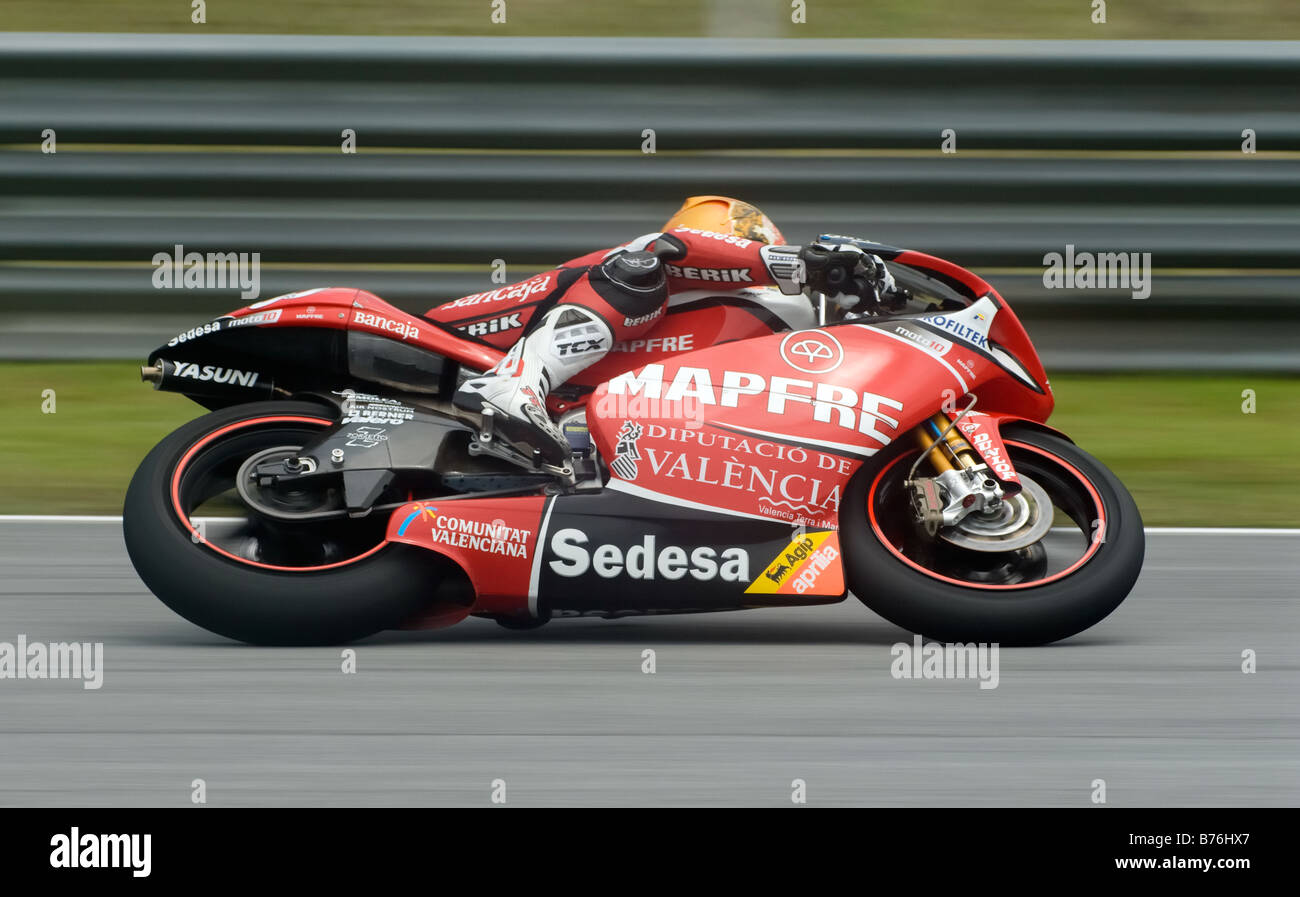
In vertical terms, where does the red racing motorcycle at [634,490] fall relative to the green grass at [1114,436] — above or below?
above

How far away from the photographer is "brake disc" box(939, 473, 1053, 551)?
4.32 m

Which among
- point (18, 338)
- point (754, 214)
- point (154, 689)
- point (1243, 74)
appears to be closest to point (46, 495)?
point (18, 338)

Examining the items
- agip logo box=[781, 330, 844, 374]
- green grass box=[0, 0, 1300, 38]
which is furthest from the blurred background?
agip logo box=[781, 330, 844, 374]

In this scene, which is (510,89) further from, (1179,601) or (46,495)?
(1179,601)

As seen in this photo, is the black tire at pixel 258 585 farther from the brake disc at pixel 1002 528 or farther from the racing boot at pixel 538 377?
the brake disc at pixel 1002 528

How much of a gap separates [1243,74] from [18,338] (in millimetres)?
5419

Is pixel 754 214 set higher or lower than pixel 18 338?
higher

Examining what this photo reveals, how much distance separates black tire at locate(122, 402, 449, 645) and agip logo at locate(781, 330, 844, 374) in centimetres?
104

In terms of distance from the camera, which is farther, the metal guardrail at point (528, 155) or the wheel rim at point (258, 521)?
the metal guardrail at point (528, 155)

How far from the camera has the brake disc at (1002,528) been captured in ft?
14.2

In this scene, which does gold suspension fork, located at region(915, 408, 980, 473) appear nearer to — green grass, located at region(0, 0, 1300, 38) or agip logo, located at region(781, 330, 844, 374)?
agip logo, located at region(781, 330, 844, 374)

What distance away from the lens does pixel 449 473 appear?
4352 mm

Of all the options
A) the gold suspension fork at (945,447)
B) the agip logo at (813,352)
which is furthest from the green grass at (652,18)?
the gold suspension fork at (945,447)

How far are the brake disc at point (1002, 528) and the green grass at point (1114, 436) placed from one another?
2.07 m
